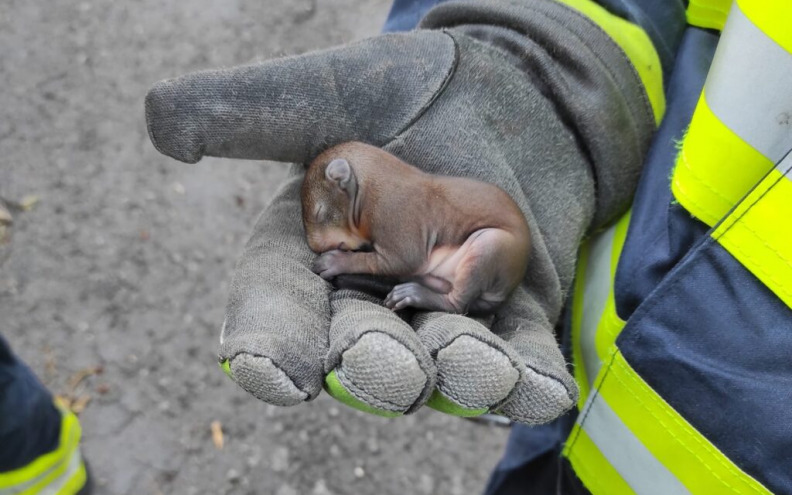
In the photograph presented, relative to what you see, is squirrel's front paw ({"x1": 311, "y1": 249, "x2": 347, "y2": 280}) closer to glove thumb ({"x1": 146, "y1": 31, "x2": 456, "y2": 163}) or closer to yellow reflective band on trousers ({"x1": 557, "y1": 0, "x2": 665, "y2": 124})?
glove thumb ({"x1": 146, "y1": 31, "x2": 456, "y2": 163})

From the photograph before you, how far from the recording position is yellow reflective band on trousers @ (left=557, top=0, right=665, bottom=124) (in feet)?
6.13

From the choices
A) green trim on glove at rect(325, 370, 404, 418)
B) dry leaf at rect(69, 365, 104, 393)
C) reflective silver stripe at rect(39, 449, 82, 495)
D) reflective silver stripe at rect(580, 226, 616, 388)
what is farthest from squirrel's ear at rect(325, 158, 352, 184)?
dry leaf at rect(69, 365, 104, 393)

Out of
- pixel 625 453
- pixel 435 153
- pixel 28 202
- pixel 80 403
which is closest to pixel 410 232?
pixel 435 153

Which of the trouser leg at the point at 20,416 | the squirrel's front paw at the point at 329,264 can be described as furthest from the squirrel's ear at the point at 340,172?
the trouser leg at the point at 20,416

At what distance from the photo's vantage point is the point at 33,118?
354 centimetres

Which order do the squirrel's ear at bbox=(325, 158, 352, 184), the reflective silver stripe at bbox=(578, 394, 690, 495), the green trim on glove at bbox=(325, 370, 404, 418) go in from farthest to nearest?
the squirrel's ear at bbox=(325, 158, 352, 184) → the reflective silver stripe at bbox=(578, 394, 690, 495) → the green trim on glove at bbox=(325, 370, 404, 418)

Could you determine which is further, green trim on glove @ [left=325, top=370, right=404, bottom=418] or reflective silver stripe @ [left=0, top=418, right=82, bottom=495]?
reflective silver stripe @ [left=0, top=418, right=82, bottom=495]

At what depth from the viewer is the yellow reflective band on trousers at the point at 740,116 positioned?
119cm

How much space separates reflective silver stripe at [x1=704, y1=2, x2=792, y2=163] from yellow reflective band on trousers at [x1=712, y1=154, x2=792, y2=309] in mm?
115

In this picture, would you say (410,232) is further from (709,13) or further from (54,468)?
(54,468)

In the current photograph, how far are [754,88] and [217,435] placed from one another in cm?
225

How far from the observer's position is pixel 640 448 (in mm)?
1421

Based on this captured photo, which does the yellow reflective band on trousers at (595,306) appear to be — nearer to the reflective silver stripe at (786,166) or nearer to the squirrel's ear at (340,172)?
the reflective silver stripe at (786,166)

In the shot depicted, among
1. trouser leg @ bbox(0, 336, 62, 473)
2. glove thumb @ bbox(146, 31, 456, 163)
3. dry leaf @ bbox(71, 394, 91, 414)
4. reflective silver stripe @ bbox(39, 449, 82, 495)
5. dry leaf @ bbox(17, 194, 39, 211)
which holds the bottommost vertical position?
dry leaf @ bbox(71, 394, 91, 414)
